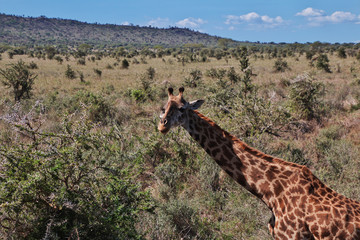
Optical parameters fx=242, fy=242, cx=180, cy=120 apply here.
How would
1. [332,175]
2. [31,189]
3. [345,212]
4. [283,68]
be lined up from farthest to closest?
[283,68] → [332,175] → [31,189] → [345,212]

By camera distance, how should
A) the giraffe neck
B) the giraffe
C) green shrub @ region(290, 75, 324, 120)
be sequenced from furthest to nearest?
green shrub @ region(290, 75, 324, 120) → the giraffe neck → the giraffe

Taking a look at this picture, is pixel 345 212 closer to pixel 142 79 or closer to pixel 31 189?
pixel 31 189

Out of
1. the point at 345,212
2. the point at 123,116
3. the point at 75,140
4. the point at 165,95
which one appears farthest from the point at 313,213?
the point at 165,95

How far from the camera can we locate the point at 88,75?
2338cm

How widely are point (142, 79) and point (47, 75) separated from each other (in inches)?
487

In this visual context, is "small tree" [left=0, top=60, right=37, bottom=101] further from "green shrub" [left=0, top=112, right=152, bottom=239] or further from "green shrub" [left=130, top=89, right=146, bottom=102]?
"green shrub" [left=0, top=112, right=152, bottom=239]

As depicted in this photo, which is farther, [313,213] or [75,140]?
[75,140]

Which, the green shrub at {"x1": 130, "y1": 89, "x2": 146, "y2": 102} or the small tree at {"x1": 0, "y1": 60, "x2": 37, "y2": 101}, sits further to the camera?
the green shrub at {"x1": 130, "y1": 89, "x2": 146, "y2": 102}

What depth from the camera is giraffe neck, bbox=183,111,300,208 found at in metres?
3.11

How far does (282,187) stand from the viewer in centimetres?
305

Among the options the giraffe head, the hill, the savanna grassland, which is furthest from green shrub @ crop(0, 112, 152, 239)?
the hill

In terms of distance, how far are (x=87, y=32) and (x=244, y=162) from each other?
163m

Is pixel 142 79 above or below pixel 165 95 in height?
above

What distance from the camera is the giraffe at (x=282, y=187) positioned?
275cm
